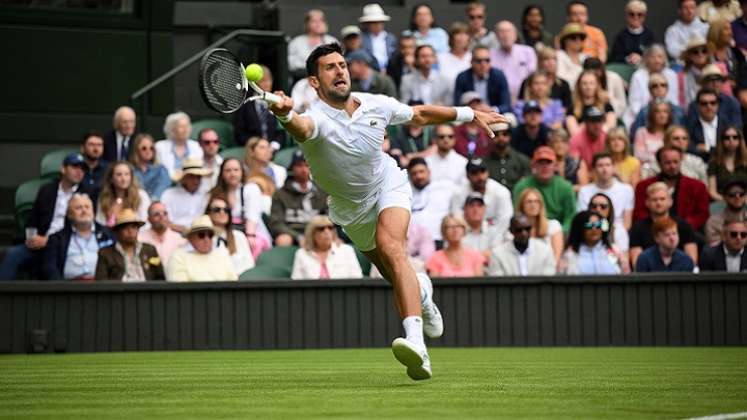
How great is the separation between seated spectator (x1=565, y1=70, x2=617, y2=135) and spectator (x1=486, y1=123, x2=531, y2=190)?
38.8 inches

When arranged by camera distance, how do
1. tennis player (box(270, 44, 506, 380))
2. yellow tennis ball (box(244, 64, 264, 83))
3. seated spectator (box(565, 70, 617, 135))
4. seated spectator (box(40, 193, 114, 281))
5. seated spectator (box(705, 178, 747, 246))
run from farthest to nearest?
seated spectator (box(565, 70, 617, 135)) < seated spectator (box(705, 178, 747, 246)) < seated spectator (box(40, 193, 114, 281)) < tennis player (box(270, 44, 506, 380)) < yellow tennis ball (box(244, 64, 264, 83))

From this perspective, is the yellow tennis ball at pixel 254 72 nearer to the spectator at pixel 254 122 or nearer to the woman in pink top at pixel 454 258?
the woman in pink top at pixel 454 258

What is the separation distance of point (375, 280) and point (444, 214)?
5.51ft

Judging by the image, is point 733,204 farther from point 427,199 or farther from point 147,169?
point 147,169

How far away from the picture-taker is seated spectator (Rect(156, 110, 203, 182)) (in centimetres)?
1523

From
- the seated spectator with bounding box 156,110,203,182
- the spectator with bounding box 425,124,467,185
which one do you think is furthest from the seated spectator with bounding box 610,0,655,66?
the seated spectator with bounding box 156,110,203,182

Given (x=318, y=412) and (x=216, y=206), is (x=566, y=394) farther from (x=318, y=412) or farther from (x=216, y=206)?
(x=216, y=206)

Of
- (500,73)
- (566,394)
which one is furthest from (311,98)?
(566,394)

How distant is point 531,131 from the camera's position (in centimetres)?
1588

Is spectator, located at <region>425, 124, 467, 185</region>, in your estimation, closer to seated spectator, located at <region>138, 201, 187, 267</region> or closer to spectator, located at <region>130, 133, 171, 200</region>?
spectator, located at <region>130, 133, 171, 200</region>

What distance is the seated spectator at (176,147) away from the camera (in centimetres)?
1523

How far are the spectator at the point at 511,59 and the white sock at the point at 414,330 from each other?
9055mm

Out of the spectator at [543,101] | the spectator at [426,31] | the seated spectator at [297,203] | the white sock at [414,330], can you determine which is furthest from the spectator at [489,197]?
the white sock at [414,330]

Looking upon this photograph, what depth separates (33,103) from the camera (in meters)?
17.3
